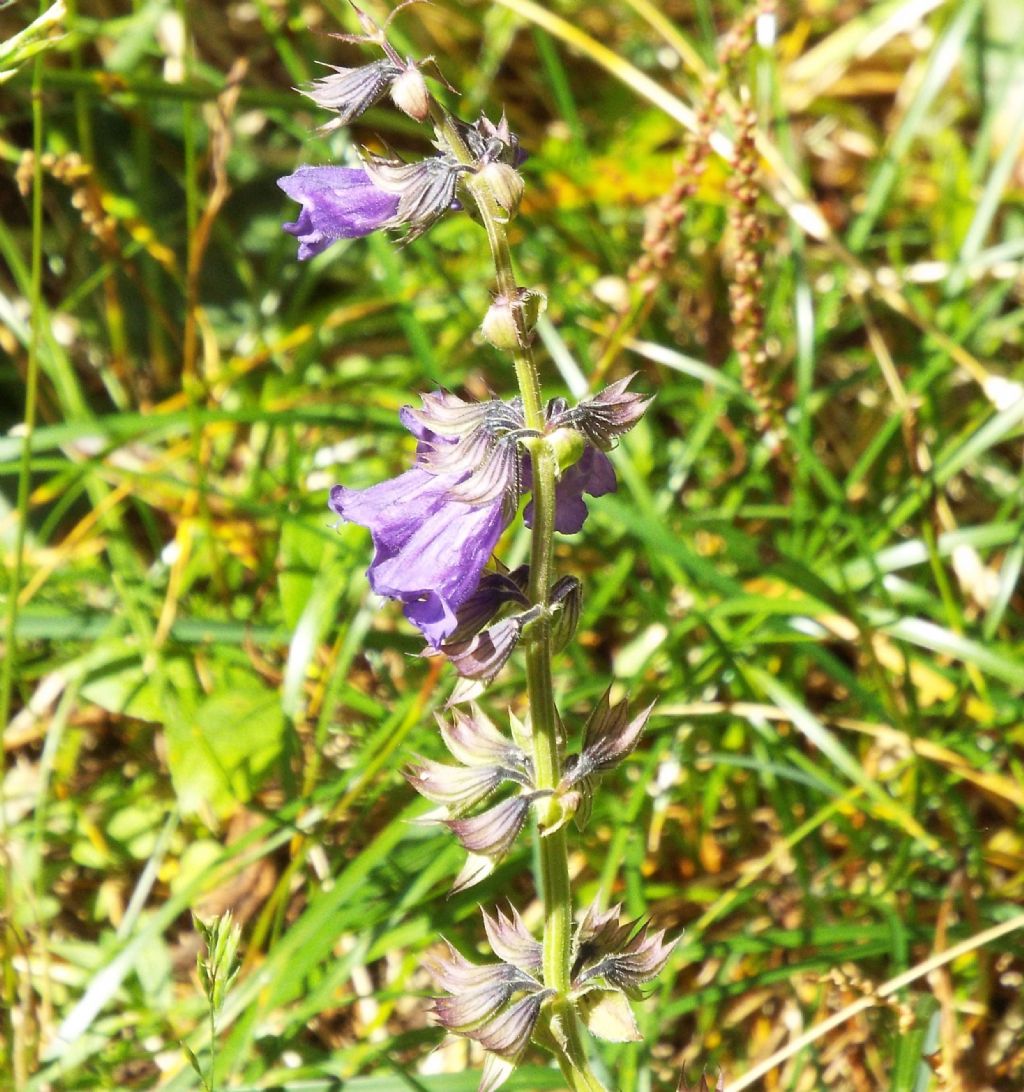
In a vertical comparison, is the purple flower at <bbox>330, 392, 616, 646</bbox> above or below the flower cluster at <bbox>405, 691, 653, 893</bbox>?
above

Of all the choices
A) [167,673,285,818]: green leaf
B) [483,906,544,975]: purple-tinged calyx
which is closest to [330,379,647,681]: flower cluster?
[483,906,544,975]: purple-tinged calyx

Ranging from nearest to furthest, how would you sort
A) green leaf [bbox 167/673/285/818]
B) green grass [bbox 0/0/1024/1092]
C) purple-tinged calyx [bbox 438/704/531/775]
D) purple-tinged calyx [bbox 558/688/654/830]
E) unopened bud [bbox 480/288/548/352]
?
unopened bud [bbox 480/288/548/352]
purple-tinged calyx [bbox 558/688/654/830]
purple-tinged calyx [bbox 438/704/531/775]
green grass [bbox 0/0/1024/1092]
green leaf [bbox 167/673/285/818]

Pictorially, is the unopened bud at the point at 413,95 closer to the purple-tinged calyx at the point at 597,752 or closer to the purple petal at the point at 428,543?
the purple petal at the point at 428,543

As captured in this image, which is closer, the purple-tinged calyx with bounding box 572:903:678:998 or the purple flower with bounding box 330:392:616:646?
the purple flower with bounding box 330:392:616:646

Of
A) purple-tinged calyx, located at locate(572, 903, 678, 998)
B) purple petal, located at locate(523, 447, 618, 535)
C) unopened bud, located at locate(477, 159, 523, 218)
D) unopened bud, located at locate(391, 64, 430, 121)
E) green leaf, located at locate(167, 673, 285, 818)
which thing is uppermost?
unopened bud, located at locate(391, 64, 430, 121)

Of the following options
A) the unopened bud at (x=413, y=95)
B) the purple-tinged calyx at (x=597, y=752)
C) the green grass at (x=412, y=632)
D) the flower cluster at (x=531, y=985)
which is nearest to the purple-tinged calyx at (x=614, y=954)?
the flower cluster at (x=531, y=985)

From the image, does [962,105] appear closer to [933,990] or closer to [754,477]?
[754,477]

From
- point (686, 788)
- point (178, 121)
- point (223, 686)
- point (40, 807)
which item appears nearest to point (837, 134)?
point (178, 121)

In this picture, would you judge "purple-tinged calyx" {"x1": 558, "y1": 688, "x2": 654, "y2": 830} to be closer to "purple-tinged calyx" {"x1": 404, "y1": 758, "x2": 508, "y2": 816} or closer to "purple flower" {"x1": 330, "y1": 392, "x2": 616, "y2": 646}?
"purple-tinged calyx" {"x1": 404, "y1": 758, "x2": 508, "y2": 816}
